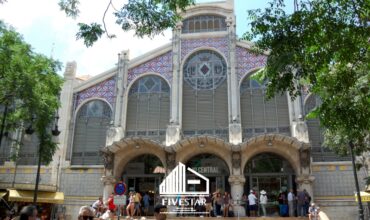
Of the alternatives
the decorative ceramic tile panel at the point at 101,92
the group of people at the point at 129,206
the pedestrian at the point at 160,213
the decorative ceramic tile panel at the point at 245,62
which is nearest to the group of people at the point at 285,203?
the group of people at the point at 129,206

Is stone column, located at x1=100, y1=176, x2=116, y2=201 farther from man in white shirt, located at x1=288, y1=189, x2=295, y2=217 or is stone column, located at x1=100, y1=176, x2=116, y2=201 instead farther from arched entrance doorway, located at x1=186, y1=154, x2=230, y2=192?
man in white shirt, located at x1=288, y1=189, x2=295, y2=217

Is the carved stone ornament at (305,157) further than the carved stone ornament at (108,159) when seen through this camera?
No

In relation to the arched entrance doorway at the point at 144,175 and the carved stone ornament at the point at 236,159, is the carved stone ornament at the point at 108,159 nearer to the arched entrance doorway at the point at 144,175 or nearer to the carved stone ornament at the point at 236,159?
the arched entrance doorway at the point at 144,175

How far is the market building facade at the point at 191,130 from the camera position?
853 inches

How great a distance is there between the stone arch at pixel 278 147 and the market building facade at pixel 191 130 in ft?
0.19

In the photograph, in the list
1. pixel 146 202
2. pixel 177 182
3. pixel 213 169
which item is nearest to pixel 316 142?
pixel 213 169

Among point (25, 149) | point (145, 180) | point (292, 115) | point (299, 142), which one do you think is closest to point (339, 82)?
point (299, 142)

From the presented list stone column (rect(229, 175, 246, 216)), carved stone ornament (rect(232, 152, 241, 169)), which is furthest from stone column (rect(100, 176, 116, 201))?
carved stone ornament (rect(232, 152, 241, 169))

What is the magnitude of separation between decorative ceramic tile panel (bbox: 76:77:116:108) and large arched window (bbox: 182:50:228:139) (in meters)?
5.08

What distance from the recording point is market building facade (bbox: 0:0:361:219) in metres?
21.7

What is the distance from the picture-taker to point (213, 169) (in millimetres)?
23156

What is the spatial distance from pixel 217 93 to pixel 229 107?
1347mm

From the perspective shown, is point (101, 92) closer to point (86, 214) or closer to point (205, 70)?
point (205, 70)

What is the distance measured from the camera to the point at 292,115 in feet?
74.2
